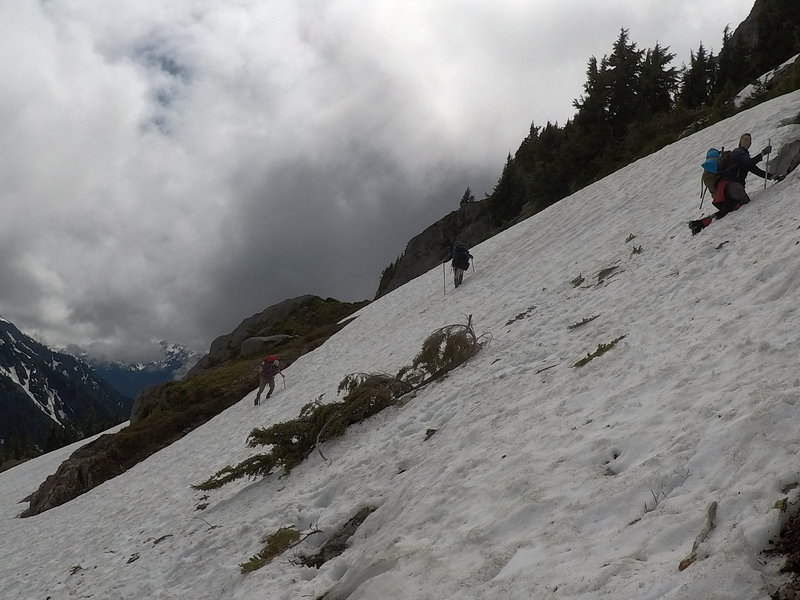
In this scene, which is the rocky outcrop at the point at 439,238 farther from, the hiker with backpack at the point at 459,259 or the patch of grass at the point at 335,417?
the patch of grass at the point at 335,417

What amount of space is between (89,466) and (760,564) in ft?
94.8

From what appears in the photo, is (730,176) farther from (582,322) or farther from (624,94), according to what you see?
(624,94)

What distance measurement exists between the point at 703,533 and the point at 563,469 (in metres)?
1.95

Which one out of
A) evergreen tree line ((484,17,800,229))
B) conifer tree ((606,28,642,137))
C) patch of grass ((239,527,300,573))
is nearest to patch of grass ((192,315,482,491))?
patch of grass ((239,527,300,573))

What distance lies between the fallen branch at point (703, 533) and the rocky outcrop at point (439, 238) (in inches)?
2472

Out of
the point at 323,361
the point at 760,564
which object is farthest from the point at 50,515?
the point at 760,564

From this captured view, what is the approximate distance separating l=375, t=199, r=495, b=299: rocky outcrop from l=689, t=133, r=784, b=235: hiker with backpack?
53.8m

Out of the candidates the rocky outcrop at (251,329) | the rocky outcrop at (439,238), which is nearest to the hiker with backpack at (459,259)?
the rocky outcrop at (251,329)

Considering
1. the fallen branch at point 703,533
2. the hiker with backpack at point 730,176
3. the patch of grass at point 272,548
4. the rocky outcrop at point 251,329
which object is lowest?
the fallen branch at point 703,533

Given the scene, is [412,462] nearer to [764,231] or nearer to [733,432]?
[733,432]

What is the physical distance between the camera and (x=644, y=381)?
21.6 ft

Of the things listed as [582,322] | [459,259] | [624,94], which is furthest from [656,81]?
[582,322]

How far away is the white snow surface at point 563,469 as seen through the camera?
4.00m

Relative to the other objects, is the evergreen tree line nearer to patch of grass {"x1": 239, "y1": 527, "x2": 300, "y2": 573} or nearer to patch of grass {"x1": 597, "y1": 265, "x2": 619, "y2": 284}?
patch of grass {"x1": 597, "y1": 265, "x2": 619, "y2": 284}
